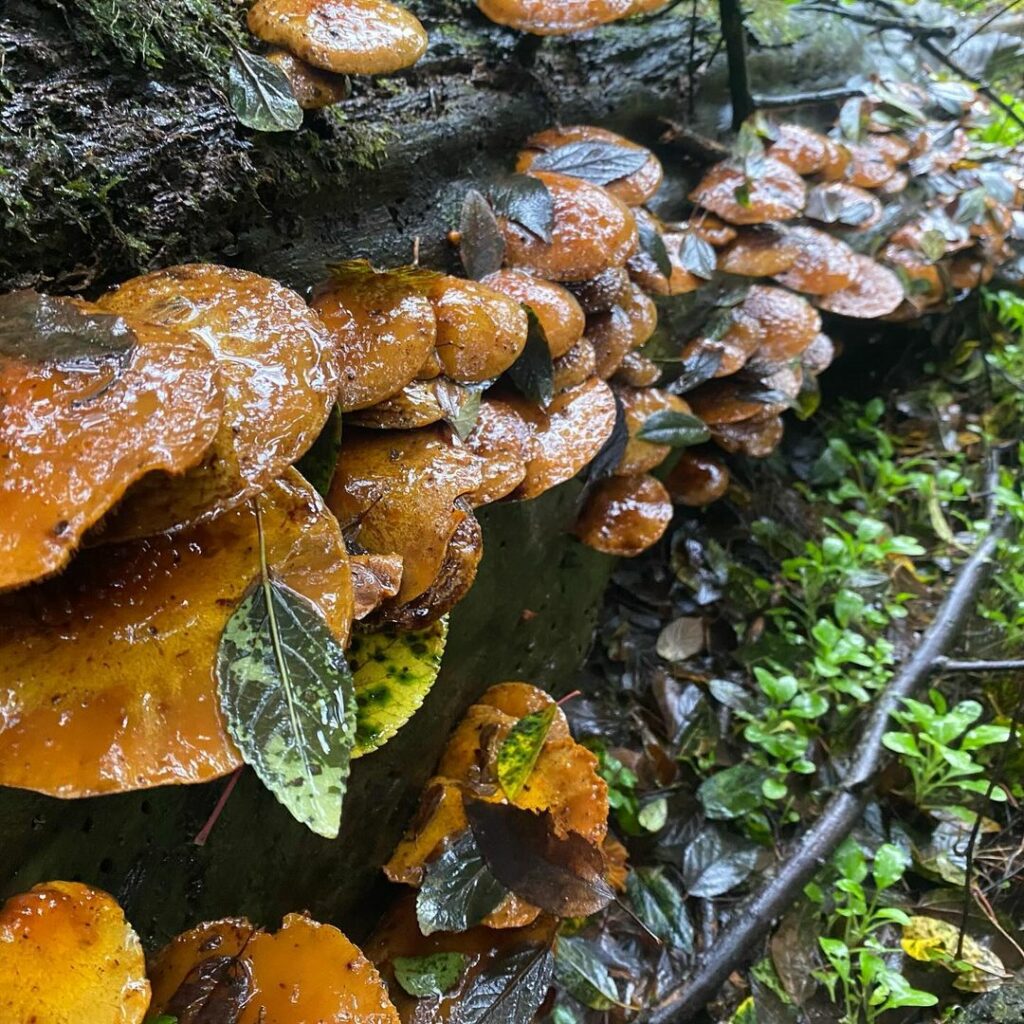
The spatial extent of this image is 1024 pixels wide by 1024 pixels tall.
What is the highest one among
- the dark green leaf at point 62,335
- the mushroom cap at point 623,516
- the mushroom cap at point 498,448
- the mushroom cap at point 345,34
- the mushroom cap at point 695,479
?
the mushroom cap at point 345,34

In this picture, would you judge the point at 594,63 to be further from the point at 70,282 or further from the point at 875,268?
the point at 70,282

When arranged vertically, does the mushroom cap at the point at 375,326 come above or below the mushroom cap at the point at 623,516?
above

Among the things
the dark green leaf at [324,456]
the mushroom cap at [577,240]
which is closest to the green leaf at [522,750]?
the dark green leaf at [324,456]

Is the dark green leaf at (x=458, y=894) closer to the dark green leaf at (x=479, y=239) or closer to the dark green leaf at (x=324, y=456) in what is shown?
the dark green leaf at (x=324, y=456)

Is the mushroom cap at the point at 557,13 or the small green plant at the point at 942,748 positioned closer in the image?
the mushroom cap at the point at 557,13

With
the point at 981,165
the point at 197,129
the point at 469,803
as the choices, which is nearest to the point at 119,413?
the point at 197,129

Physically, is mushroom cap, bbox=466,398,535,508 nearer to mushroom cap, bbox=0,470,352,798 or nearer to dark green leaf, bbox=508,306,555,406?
dark green leaf, bbox=508,306,555,406

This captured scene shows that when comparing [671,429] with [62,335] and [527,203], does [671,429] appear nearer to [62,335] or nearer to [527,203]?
[527,203]
